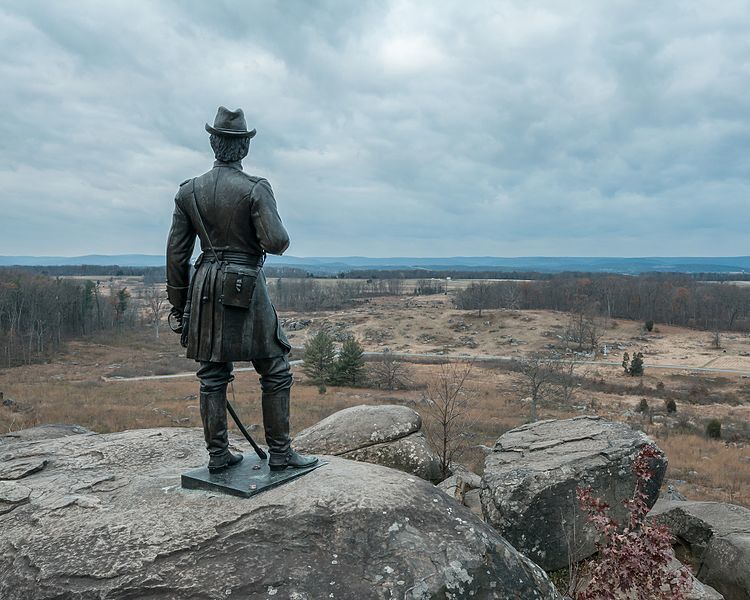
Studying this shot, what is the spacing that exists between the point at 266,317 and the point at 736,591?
292 inches

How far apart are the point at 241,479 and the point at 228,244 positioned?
2.23 metres

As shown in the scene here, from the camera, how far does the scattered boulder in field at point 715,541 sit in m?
7.62

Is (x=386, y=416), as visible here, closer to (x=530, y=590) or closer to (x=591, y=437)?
(x=591, y=437)

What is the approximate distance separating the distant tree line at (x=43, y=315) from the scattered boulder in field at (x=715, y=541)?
193 ft

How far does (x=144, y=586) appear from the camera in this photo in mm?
4098

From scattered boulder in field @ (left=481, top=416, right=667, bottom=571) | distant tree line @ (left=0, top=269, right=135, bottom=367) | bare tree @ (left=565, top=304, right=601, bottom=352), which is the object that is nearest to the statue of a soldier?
scattered boulder in field @ (left=481, top=416, right=667, bottom=571)

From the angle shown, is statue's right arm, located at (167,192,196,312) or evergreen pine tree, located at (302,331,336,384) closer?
statue's right arm, located at (167,192,196,312)

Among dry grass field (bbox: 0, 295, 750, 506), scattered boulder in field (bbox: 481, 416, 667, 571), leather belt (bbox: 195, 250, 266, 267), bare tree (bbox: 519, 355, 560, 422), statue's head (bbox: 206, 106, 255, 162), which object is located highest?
statue's head (bbox: 206, 106, 255, 162)

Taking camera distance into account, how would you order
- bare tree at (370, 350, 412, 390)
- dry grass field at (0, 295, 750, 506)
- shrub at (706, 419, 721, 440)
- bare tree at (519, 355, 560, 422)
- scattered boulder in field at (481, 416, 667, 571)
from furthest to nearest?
1. bare tree at (370, 350, 412, 390)
2. shrub at (706, 419, 721, 440)
3. bare tree at (519, 355, 560, 422)
4. dry grass field at (0, 295, 750, 506)
5. scattered boulder in field at (481, 416, 667, 571)

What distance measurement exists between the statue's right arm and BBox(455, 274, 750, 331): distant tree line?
84.3m

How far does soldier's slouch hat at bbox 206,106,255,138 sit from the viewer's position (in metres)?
5.22

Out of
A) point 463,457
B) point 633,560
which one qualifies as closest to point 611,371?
point 463,457

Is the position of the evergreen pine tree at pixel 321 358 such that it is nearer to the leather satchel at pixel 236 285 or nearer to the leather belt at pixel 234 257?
the leather belt at pixel 234 257

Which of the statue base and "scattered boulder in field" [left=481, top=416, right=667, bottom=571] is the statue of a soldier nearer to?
the statue base
